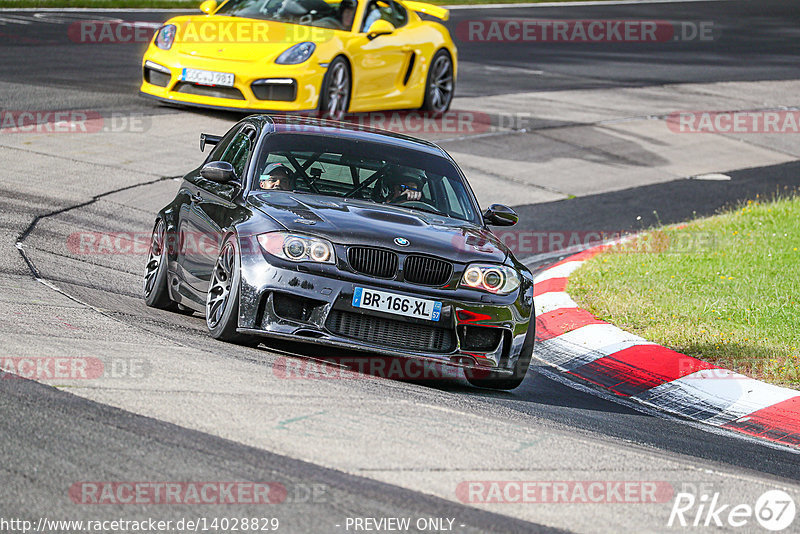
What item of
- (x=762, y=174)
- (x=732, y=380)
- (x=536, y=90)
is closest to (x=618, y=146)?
(x=762, y=174)

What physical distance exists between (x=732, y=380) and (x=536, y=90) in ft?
43.4

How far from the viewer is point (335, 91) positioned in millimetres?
14719

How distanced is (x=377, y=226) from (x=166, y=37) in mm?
8591

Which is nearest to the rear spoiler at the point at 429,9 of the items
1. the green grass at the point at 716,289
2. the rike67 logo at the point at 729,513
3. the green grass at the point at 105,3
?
the green grass at the point at 716,289

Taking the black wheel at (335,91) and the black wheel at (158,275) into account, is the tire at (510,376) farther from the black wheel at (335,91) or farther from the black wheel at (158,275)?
the black wheel at (335,91)

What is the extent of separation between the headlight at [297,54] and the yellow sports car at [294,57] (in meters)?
0.01

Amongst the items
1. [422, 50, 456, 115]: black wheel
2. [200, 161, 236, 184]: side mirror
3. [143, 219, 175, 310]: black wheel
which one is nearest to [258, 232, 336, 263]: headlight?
[200, 161, 236, 184]: side mirror

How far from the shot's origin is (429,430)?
200 inches

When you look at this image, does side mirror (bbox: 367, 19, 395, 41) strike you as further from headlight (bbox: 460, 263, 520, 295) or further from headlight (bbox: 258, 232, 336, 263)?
headlight (bbox: 258, 232, 336, 263)

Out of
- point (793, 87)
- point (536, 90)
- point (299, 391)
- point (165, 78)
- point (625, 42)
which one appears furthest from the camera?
point (625, 42)

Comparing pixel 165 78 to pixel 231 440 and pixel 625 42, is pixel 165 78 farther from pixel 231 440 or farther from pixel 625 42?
pixel 625 42

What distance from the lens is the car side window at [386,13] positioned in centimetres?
1561

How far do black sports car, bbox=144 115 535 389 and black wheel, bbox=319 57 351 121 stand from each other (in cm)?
635

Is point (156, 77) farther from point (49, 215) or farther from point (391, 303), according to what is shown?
point (391, 303)
